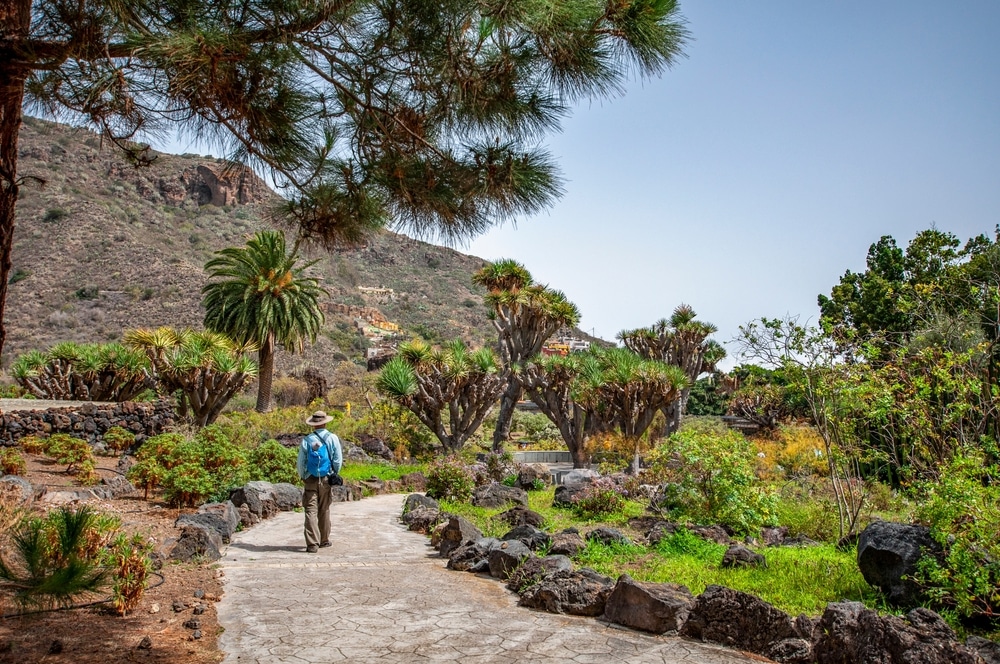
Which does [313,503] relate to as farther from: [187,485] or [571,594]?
[571,594]

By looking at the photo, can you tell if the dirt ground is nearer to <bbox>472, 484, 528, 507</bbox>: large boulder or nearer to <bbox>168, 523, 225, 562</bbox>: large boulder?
<bbox>168, 523, 225, 562</bbox>: large boulder

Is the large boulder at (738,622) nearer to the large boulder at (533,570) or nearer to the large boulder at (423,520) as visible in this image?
the large boulder at (533,570)

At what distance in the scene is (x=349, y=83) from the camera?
5129 mm

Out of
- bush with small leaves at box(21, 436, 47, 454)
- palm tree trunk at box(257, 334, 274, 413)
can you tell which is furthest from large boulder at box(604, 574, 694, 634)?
palm tree trunk at box(257, 334, 274, 413)

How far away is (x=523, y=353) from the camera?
991 inches

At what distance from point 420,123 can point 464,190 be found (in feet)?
1.79

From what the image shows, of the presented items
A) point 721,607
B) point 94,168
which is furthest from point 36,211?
point 721,607

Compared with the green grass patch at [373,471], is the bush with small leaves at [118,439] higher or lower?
higher

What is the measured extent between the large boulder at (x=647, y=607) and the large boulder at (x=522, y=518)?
3.79m

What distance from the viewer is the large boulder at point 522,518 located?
895 centimetres

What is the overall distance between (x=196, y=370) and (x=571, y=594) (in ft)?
57.6

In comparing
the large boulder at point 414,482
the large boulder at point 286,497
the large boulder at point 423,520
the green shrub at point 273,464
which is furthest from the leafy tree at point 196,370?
the large boulder at point 423,520

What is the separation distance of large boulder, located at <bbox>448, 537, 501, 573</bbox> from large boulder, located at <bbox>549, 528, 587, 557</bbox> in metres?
0.59

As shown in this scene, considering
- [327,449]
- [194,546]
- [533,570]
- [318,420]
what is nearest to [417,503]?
[318,420]
